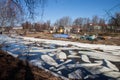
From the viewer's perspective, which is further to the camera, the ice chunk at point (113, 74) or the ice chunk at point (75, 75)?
the ice chunk at point (113, 74)

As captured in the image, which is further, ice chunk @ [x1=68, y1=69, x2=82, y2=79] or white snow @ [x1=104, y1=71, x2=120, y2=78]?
white snow @ [x1=104, y1=71, x2=120, y2=78]

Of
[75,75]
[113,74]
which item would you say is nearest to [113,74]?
[113,74]

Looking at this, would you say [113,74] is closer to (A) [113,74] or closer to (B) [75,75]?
(A) [113,74]

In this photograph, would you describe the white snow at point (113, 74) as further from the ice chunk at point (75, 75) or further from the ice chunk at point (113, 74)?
the ice chunk at point (75, 75)

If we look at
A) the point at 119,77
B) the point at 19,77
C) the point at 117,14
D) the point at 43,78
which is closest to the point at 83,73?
the point at 119,77

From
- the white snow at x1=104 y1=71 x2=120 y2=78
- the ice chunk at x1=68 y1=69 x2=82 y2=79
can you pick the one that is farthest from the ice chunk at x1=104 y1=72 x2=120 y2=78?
the ice chunk at x1=68 y1=69 x2=82 y2=79

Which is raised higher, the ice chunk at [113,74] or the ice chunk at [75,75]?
the ice chunk at [75,75]

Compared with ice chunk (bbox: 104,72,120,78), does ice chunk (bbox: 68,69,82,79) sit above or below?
above

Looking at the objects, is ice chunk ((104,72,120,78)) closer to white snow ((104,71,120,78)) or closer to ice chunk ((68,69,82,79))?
white snow ((104,71,120,78))

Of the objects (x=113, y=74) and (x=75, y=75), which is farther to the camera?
(x=113, y=74)

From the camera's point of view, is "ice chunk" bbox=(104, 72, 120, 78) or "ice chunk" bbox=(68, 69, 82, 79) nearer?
"ice chunk" bbox=(68, 69, 82, 79)

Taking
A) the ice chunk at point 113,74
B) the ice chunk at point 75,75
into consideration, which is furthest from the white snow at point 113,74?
the ice chunk at point 75,75

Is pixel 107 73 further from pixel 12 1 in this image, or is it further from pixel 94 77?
pixel 12 1

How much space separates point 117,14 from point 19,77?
142 inches
